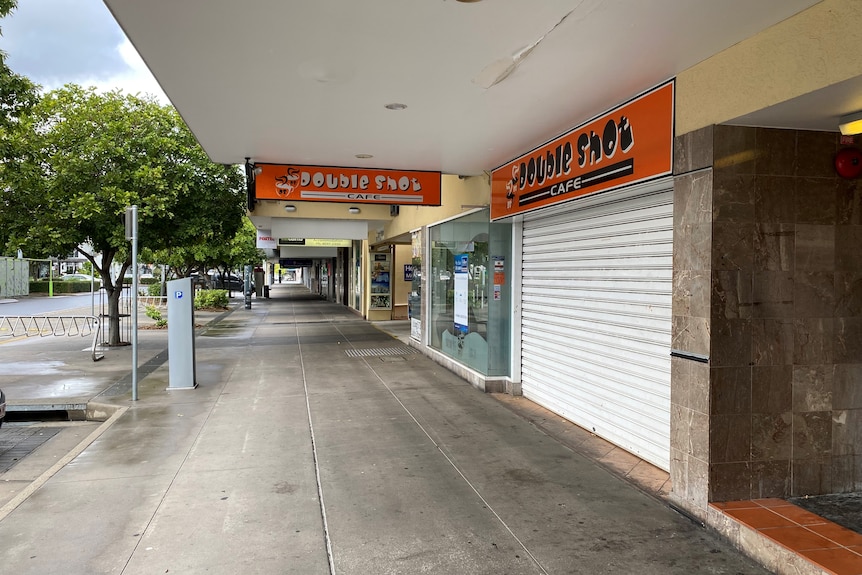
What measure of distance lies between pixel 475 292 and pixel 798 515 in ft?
18.9

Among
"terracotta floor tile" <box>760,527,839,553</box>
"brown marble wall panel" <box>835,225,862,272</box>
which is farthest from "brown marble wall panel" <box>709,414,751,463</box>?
"brown marble wall panel" <box>835,225,862,272</box>

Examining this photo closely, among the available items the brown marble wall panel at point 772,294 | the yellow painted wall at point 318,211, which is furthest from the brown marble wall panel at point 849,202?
the yellow painted wall at point 318,211

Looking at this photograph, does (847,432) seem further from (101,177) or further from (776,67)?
(101,177)

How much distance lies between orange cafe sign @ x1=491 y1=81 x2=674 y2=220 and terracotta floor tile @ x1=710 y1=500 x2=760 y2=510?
2423 millimetres

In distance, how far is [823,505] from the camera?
3.93m

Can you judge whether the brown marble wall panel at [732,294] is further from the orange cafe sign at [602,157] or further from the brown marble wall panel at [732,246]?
the orange cafe sign at [602,157]

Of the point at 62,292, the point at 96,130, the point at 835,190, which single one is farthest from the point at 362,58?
the point at 62,292

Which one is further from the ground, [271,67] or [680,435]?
[271,67]

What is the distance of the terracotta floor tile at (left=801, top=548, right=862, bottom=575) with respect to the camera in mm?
3023

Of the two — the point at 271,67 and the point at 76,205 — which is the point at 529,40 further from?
the point at 76,205

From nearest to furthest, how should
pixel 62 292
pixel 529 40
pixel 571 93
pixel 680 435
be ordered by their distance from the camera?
pixel 529 40 → pixel 680 435 → pixel 571 93 → pixel 62 292

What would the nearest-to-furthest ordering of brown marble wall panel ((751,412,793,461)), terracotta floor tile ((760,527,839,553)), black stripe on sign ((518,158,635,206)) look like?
terracotta floor tile ((760,527,839,553)), brown marble wall panel ((751,412,793,461)), black stripe on sign ((518,158,635,206))

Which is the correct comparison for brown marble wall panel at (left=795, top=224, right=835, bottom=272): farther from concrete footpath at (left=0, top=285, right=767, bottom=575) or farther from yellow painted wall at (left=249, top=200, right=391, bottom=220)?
yellow painted wall at (left=249, top=200, right=391, bottom=220)

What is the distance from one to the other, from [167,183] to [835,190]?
1202 centimetres
